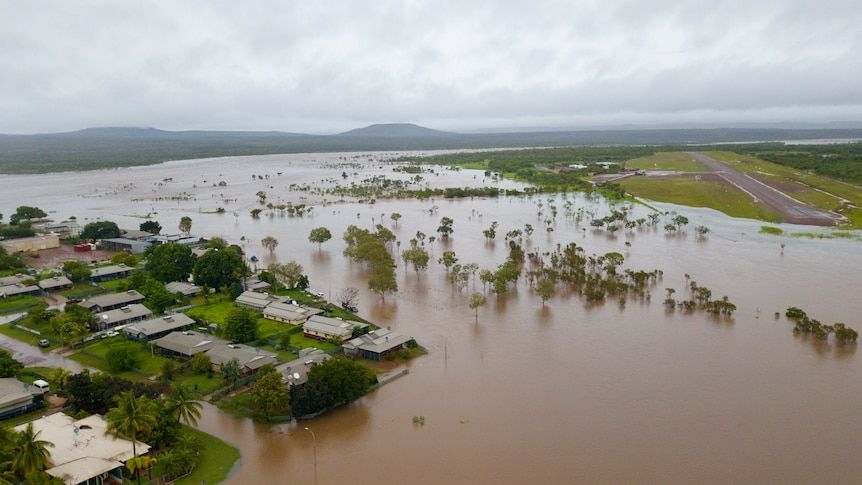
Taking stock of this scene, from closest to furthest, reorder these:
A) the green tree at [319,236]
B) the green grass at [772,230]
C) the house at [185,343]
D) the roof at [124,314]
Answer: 1. the house at [185,343]
2. the roof at [124,314]
3. the green tree at [319,236]
4. the green grass at [772,230]

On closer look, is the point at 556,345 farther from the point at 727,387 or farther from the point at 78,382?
the point at 78,382

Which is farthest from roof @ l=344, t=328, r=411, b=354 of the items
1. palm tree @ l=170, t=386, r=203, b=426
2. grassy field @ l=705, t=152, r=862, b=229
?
grassy field @ l=705, t=152, r=862, b=229

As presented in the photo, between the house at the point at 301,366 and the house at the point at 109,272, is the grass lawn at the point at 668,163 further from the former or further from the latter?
the house at the point at 301,366

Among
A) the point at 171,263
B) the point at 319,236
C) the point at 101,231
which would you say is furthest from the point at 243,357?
the point at 101,231

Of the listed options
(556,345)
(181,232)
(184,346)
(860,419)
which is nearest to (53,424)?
(184,346)

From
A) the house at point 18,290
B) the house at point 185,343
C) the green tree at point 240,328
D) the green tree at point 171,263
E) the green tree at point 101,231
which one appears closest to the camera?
the house at point 185,343

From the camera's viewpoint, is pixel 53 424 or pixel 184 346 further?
pixel 184 346

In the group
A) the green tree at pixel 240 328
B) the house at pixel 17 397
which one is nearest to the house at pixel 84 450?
the house at pixel 17 397
